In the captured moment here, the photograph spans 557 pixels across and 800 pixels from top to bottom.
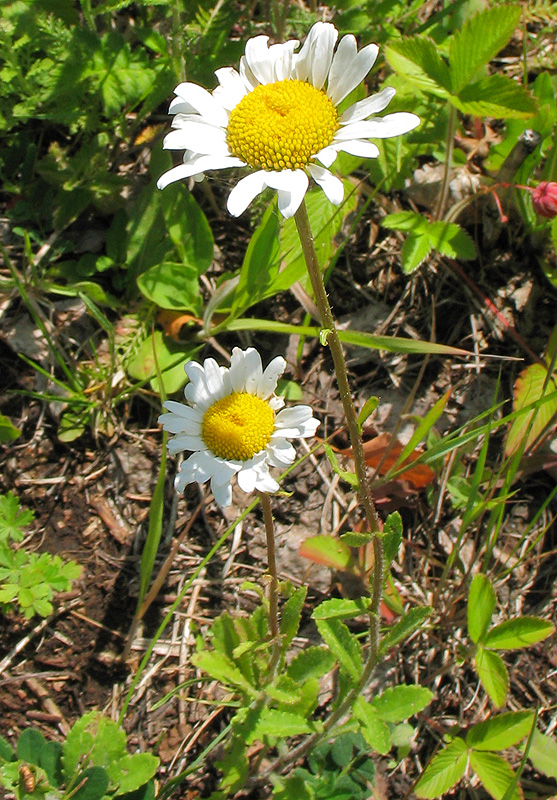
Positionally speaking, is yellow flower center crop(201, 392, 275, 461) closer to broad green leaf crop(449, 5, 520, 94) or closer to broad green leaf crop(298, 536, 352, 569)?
broad green leaf crop(298, 536, 352, 569)

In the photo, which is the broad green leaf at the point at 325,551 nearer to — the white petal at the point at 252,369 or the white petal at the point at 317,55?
the white petal at the point at 252,369

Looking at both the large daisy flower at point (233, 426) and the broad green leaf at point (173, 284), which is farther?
the broad green leaf at point (173, 284)

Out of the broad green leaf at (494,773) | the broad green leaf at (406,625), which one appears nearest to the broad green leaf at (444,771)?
the broad green leaf at (494,773)

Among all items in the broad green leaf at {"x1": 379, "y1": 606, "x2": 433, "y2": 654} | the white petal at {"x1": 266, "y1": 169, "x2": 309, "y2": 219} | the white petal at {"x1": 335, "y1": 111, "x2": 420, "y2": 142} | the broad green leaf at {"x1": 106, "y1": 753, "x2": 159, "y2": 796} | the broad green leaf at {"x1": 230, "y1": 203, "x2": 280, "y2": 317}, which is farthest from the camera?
the broad green leaf at {"x1": 230, "y1": 203, "x2": 280, "y2": 317}

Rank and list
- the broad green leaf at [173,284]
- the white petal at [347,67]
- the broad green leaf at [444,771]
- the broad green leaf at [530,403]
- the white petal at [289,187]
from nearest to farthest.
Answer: the white petal at [289,187], the white petal at [347,67], the broad green leaf at [444,771], the broad green leaf at [530,403], the broad green leaf at [173,284]

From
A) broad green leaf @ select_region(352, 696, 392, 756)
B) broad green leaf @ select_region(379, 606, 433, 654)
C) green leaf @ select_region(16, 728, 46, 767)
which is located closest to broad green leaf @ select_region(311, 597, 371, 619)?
broad green leaf @ select_region(379, 606, 433, 654)

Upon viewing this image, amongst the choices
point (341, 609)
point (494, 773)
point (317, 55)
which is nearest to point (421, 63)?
point (317, 55)
